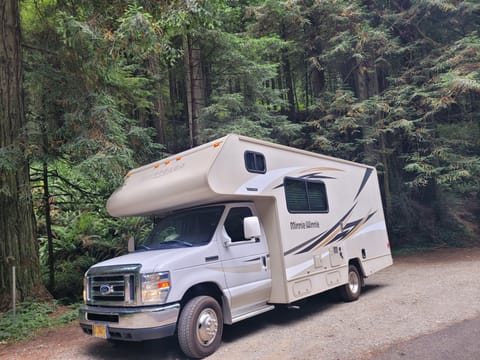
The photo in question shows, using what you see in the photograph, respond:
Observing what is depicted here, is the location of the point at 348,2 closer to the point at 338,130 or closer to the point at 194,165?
the point at 338,130

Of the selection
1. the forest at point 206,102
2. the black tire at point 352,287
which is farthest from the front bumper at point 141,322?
the black tire at point 352,287

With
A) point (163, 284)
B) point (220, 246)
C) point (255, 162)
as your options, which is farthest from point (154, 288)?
point (255, 162)

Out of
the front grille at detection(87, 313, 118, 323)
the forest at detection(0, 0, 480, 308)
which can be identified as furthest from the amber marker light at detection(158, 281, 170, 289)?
the forest at detection(0, 0, 480, 308)

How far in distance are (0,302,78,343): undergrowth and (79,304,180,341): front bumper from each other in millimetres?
2784

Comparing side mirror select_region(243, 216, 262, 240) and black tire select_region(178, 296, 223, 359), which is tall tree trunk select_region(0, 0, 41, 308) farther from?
side mirror select_region(243, 216, 262, 240)

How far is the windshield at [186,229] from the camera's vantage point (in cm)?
605

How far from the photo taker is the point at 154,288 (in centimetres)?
509

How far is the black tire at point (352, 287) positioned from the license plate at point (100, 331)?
476 centimetres

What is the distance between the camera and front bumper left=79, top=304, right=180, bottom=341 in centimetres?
497

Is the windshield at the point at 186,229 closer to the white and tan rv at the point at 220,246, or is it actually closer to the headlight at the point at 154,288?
the white and tan rv at the point at 220,246

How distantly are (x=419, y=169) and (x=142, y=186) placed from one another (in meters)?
10.2

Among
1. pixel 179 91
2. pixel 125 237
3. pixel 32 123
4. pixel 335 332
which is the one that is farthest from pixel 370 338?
pixel 179 91

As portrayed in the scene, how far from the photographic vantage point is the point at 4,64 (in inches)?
347

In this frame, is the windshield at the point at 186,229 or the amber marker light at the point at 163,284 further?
the windshield at the point at 186,229
